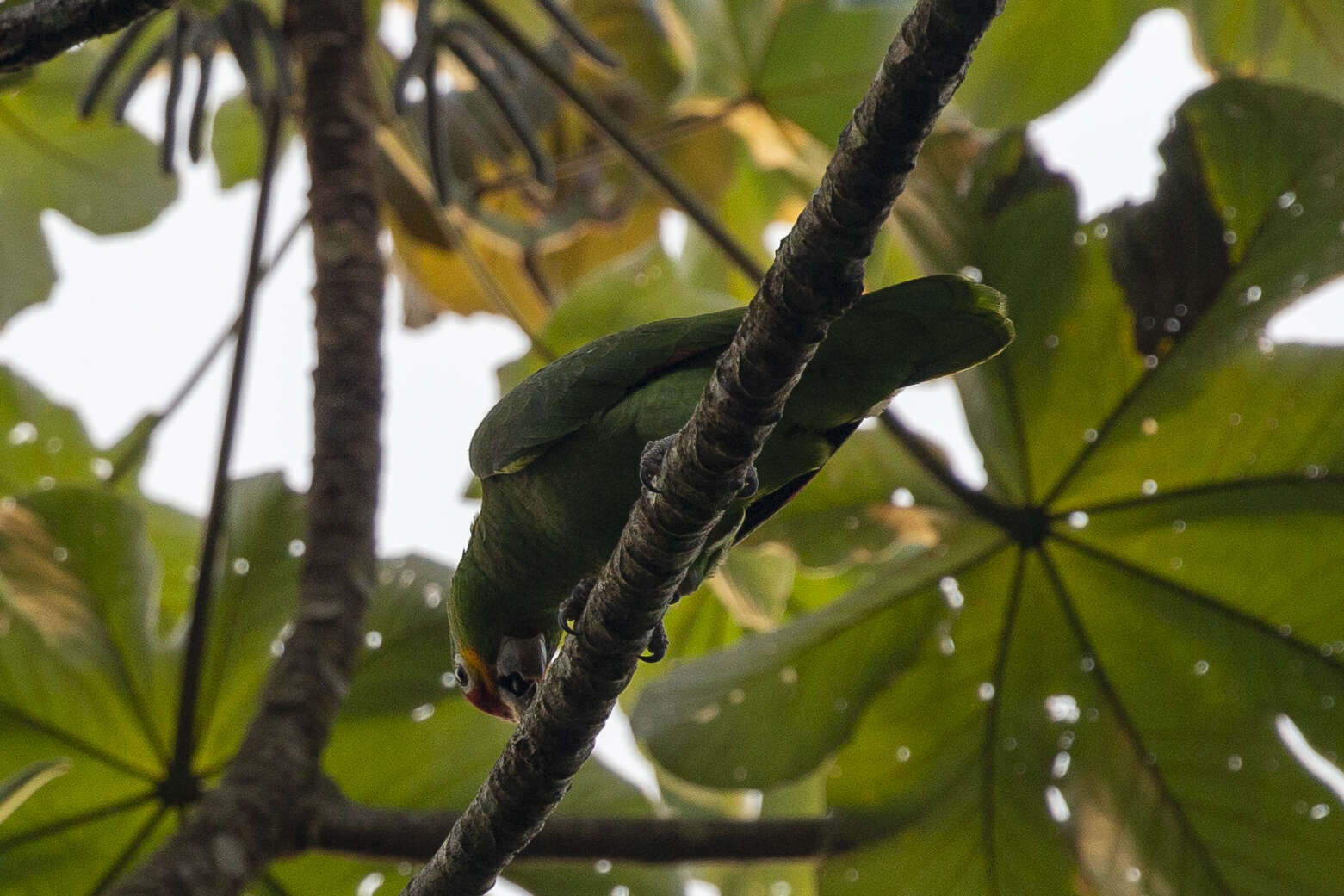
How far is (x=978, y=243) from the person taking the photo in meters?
2.68

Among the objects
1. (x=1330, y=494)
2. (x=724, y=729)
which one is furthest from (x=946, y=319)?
(x=1330, y=494)

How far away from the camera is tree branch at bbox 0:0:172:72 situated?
1425 mm

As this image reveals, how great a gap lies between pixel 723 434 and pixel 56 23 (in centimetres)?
101

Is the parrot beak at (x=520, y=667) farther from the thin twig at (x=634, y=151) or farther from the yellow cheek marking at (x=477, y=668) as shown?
the thin twig at (x=634, y=151)

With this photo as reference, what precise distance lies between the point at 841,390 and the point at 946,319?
197 mm

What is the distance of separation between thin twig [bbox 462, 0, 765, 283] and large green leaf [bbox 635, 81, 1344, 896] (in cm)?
55

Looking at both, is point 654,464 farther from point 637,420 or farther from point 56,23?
point 56,23

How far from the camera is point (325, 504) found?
248 cm

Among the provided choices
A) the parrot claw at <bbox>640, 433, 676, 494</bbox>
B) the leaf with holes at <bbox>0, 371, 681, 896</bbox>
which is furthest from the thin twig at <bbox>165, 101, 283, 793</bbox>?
the parrot claw at <bbox>640, 433, 676, 494</bbox>

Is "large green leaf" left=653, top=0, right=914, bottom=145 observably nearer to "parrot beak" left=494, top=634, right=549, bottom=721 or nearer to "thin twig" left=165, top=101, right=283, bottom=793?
"thin twig" left=165, top=101, right=283, bottom=793

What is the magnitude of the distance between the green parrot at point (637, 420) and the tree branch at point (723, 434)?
0.41 m

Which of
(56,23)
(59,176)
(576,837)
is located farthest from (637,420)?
(59,176)

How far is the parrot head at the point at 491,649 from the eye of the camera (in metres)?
2.12

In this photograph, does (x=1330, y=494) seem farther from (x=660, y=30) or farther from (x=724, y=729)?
(x=660, y=30)
